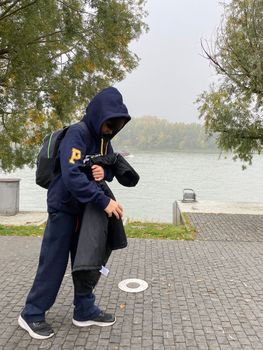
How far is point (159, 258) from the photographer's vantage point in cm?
549

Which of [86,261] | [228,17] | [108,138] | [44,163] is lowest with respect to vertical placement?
[86,261]

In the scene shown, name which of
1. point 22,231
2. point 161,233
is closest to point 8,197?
point 22,231

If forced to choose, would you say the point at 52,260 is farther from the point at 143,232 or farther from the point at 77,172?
the point at 143,232

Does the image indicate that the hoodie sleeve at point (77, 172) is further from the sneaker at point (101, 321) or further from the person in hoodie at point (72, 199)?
the sneaker at point (101, 321)

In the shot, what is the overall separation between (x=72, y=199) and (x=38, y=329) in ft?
3.44

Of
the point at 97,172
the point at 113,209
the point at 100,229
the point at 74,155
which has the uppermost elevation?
the point at 74,155

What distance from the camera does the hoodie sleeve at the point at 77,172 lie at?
2.84m

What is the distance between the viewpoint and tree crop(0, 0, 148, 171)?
8.45m

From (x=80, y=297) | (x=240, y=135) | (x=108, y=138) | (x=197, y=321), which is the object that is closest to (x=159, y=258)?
(x=197, y=321)

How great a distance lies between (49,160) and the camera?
3039mm

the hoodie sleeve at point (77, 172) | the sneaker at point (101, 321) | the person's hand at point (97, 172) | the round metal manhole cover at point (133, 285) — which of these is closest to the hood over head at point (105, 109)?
the hoodie sleeve at point (77, 172)

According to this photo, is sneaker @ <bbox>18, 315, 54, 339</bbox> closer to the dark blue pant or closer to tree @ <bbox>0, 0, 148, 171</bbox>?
the dark blue pant

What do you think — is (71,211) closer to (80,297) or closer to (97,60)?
(80,297)

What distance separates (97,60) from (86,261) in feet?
24.2
